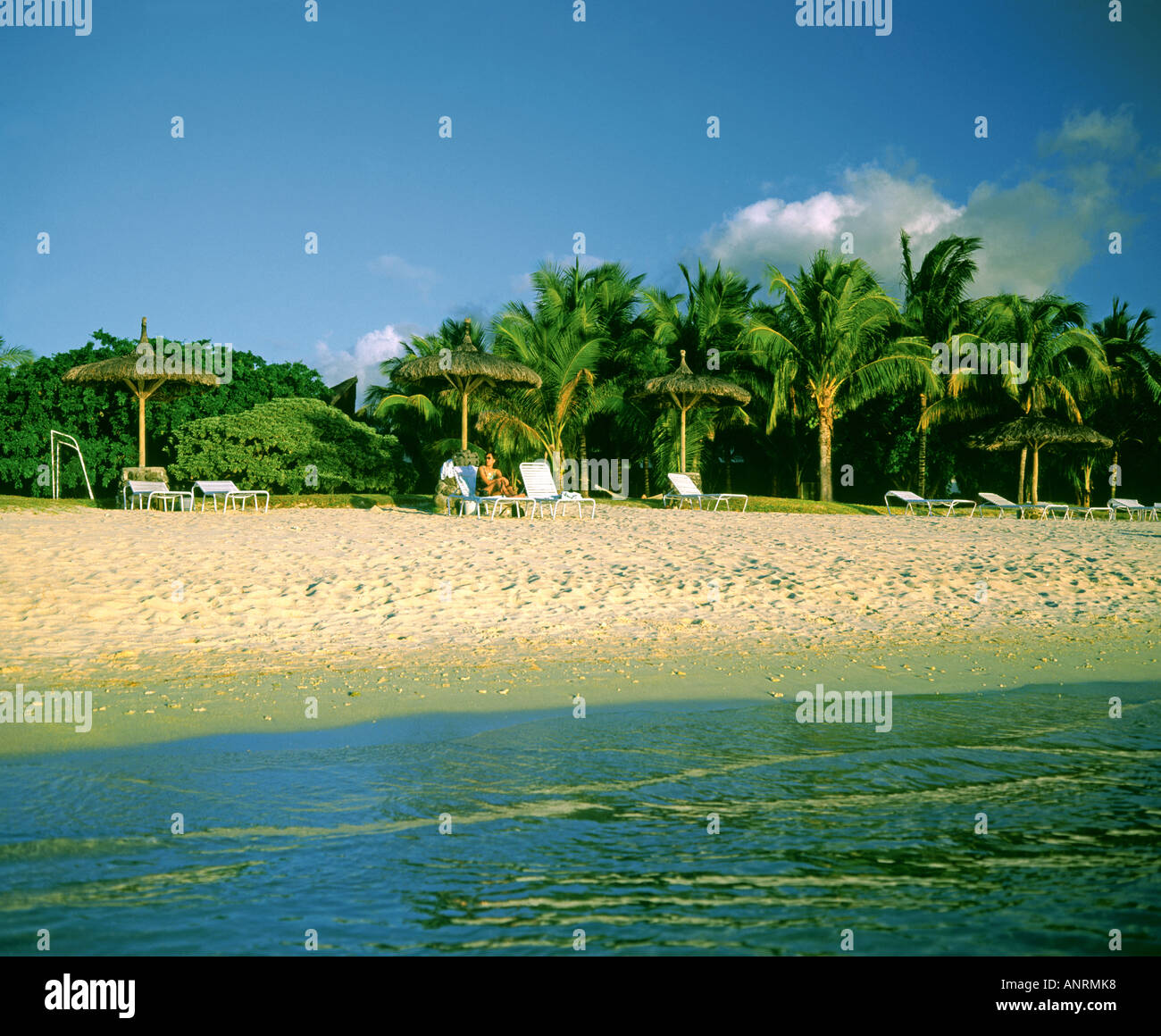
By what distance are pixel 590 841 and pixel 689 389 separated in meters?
17.4

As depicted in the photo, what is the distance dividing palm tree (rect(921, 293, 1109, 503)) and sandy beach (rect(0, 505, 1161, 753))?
14.8m

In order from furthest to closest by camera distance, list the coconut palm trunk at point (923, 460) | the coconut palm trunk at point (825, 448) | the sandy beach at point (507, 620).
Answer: the coconut palm trunk at point (923, 460) < the coconut palm trunk at point (825, 448) < the sandy beach at point (507, 620)

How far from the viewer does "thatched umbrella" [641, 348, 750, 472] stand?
67.1ft

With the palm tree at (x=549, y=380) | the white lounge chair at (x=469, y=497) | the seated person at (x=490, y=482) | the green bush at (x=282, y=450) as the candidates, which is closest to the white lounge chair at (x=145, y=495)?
the green bush at (x=282, y=450)

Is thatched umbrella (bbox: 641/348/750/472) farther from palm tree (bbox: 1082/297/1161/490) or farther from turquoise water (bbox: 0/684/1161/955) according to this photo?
turquoise water (bbox: 0/684/1161/955)

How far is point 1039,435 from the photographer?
2345cm

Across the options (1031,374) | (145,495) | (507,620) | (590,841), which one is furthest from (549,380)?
(590,841)

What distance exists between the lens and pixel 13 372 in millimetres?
22141

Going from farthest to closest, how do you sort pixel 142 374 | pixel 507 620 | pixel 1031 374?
pixel 1031 374, pixel 142 374, pixel 507 620

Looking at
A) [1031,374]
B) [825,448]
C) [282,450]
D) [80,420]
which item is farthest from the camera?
[1031,374]

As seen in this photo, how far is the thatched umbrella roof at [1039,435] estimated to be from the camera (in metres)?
23.5

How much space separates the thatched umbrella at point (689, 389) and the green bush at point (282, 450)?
6.63m

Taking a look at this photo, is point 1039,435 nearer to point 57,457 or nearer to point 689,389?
point 689,389

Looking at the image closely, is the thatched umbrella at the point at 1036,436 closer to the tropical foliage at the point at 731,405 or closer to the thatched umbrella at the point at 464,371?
the tropical foliage at the point at 731,405
